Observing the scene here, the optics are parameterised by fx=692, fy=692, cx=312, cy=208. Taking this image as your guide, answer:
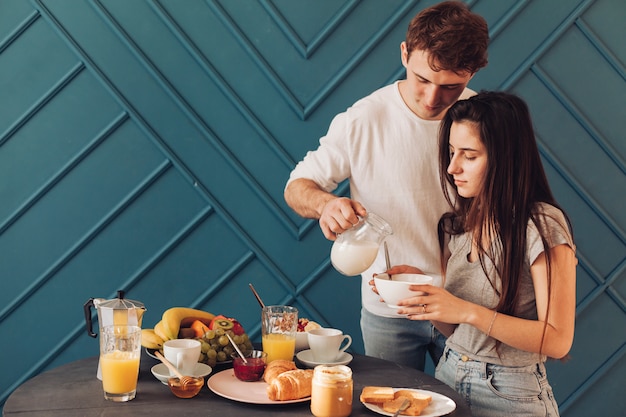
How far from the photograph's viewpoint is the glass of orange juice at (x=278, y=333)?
1.76m

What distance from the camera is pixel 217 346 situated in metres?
1.77

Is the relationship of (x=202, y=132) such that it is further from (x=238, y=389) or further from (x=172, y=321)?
(x=238, y=389)

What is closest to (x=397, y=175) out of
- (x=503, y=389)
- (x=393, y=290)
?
(x=393, y=290)

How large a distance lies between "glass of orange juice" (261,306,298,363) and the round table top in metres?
0.15

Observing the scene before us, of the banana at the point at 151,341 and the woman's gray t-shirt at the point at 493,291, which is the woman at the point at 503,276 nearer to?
the woman's gray t-shirt at the point at 493,291

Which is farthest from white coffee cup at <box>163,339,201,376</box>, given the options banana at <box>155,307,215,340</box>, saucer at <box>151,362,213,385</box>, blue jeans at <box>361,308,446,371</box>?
blue jeans at <box>361,308,446,371</box>

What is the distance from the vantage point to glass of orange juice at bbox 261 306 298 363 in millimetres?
1765

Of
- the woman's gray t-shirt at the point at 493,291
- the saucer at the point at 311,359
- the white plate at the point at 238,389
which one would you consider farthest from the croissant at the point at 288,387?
the woman's gray t-shirt at the point at 493,291

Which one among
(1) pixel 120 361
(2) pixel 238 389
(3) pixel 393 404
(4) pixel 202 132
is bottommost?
(3) pixel 393 404

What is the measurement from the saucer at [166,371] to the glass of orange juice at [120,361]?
0.27 ft

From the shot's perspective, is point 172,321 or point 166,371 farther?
point 172,321

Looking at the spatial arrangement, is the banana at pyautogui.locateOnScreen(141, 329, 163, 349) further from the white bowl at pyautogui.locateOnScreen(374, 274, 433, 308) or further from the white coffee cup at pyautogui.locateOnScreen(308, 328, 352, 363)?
the white bowl at pyautogui.locateOnScreen(374, 274, 433, 308)

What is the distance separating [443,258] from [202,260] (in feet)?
3.78

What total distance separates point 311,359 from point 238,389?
0.94ft
